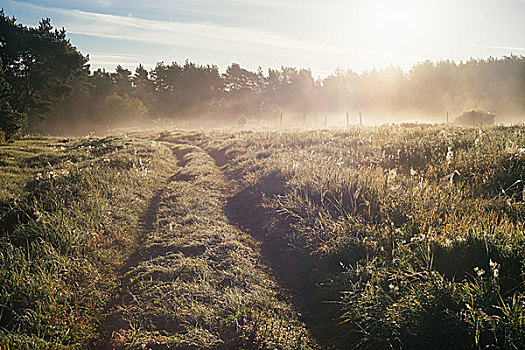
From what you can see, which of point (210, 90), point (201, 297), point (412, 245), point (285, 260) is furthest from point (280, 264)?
point (210, 90)

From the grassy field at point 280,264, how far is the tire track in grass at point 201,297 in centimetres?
2

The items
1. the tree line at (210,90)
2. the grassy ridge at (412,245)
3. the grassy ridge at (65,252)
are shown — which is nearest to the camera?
the grassy ridge at (412,245)

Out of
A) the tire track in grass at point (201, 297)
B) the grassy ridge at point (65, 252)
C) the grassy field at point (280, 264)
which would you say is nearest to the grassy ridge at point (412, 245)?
the grassy field at point (280, 264)

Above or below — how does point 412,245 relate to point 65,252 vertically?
above

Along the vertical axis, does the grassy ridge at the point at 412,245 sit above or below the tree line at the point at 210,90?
below

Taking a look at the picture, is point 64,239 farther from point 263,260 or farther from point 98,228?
point 263,260

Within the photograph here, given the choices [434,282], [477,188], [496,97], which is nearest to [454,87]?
[496,97]

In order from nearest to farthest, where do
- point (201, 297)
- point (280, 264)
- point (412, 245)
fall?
1. point (201, 297)
2. point (412, 245)
3. point (280, 264)

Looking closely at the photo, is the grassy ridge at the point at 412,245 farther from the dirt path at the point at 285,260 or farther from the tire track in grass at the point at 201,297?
the tire track in grass at the point at 201,297

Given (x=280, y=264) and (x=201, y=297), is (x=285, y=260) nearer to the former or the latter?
(x=280, y=264)

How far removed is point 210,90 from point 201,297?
83.1m

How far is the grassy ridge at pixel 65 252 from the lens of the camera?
4109mm

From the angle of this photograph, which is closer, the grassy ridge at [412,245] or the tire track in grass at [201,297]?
the grassy ridge at [412,245]

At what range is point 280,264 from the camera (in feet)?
21.3
